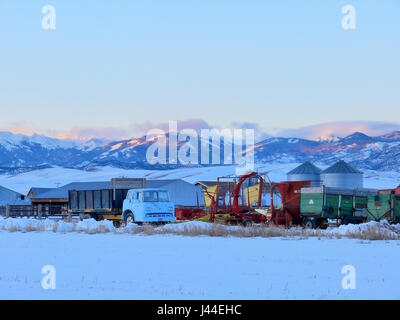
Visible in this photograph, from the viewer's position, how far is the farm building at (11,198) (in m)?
87.1

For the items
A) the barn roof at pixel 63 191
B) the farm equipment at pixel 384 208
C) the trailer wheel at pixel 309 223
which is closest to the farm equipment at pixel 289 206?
the trailer wheel at pixel 309 223

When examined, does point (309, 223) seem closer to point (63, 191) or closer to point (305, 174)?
point (63, 191)

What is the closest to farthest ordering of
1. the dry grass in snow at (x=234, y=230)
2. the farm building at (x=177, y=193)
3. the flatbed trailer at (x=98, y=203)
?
1. the dry grass in snow at (x=234, y=230)
2. the flatbed trailer at (x=98, y=203)
3. the farm building at (x=177, y=193)

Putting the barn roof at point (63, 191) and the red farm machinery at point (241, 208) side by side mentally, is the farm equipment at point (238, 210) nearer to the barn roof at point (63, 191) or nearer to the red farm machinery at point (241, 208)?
the red farm machinery at point (241, 208)

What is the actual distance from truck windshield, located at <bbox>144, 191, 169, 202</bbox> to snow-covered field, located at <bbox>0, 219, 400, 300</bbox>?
8054mm

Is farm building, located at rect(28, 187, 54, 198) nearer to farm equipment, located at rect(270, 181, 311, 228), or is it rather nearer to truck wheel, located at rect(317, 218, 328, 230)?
farm equipment, located at rect(270, 181, 311, 228)

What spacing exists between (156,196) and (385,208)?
38.8 ft

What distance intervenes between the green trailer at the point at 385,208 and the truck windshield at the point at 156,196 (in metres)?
10.7

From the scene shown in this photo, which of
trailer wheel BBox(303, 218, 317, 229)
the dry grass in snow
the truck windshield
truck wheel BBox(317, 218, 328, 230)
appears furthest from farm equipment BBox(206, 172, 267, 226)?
the dry grass in snow
